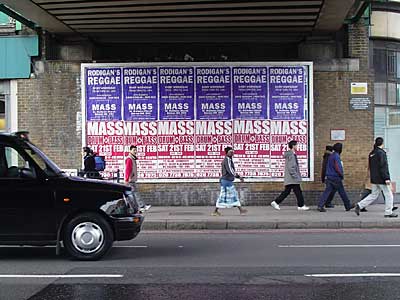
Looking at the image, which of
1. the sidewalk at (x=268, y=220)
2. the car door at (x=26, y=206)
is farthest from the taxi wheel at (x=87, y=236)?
the sidewalk at (x=268, y=220)

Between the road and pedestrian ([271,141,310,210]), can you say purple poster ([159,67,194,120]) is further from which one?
the road

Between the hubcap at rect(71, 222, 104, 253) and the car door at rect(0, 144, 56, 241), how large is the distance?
1.09 ft

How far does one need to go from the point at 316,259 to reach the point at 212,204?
764 cm

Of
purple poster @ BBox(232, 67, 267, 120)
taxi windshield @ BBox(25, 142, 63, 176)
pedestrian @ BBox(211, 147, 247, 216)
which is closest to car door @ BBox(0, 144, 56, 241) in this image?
taxi windshield @ BBox(25, 142, 63, 176)

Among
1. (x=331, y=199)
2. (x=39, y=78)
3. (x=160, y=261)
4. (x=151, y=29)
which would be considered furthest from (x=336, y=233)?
(x=39, y=78)

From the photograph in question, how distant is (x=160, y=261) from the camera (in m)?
8.64

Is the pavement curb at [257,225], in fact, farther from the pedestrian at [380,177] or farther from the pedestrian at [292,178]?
the pedestrian at [292,178]

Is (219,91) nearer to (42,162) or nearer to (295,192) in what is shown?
(295,192)

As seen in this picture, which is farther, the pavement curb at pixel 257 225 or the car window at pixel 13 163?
the pavement curb at pixel 257 225

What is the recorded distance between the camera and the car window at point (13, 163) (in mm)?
8477

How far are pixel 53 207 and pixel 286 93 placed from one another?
9321mm

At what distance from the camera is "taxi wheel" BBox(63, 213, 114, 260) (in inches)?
336

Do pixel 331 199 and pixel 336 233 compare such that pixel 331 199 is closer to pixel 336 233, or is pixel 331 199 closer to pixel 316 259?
pixel 336 233

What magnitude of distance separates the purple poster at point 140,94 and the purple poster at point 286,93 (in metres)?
3.21
